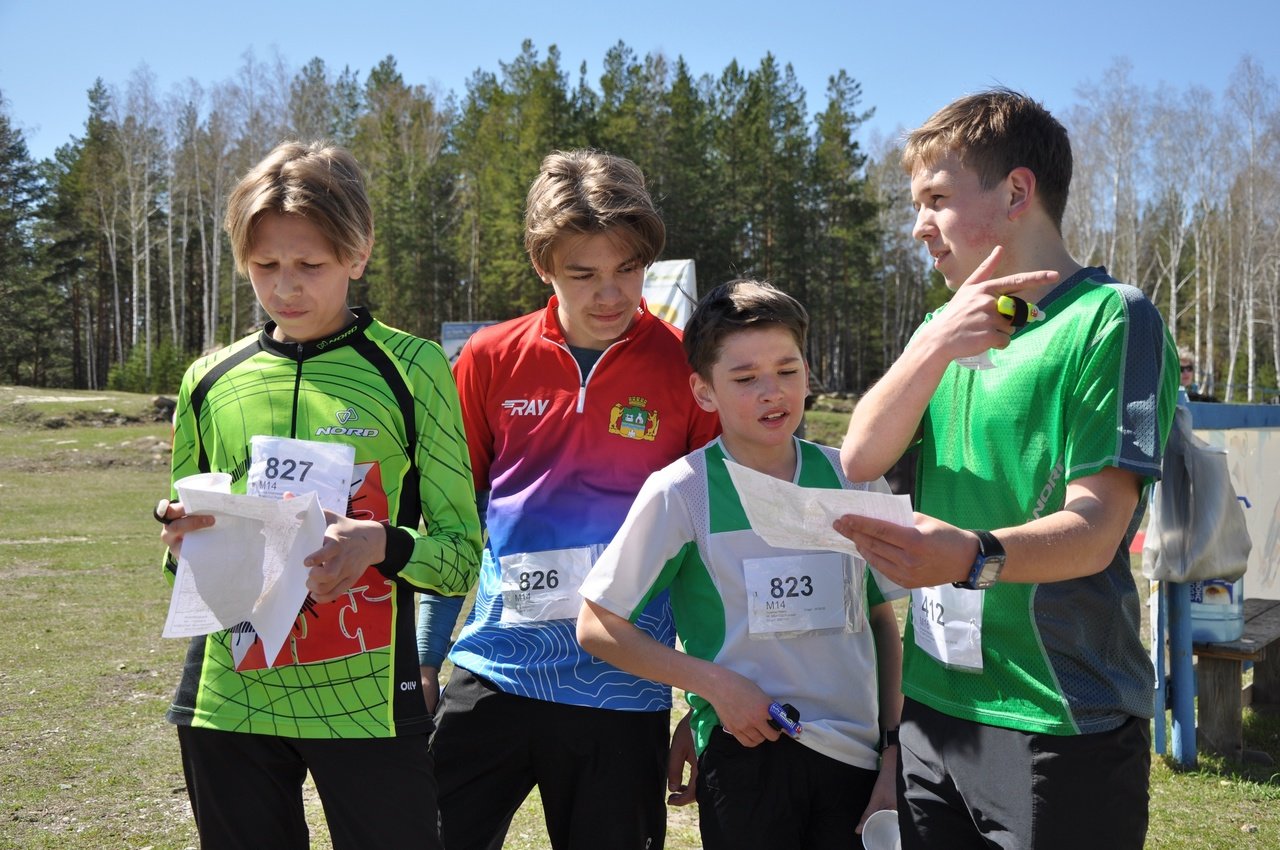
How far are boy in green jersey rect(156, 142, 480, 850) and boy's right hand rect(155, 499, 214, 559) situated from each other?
0.05 ft

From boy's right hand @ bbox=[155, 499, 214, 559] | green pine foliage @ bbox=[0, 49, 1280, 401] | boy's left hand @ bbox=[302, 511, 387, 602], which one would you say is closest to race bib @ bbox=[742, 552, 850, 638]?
boy's left hand @ bbox=[302, 511, 387, 602]

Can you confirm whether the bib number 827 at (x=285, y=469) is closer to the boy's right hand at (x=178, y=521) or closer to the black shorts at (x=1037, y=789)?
the boy's right hand at (x=178, y=521)

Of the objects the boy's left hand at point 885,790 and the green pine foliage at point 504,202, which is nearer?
the boy's left hand at point 885,790

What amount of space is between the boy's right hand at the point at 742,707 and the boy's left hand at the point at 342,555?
2.30 feet

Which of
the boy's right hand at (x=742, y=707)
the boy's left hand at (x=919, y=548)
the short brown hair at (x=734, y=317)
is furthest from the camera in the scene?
the short brown hair at (x=734, y=317)

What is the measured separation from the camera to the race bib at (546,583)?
2.37m

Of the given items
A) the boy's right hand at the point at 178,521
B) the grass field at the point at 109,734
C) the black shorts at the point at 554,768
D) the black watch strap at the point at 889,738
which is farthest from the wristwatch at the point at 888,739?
the grass field at the point at 109,734

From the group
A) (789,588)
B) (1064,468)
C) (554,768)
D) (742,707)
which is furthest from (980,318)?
(554,768)

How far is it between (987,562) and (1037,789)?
19.0 inches

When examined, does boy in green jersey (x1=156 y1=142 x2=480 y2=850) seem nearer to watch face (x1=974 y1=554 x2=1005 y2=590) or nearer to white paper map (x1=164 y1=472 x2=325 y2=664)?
white paper map (x1=164 y1=472 x2=325 y2=664)

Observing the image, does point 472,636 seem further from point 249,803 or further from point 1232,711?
point 1232,711

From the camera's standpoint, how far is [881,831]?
2.02m

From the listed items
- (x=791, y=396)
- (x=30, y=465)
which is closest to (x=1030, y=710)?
(x=791, y=396)

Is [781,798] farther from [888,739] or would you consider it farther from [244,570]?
[244,570]
